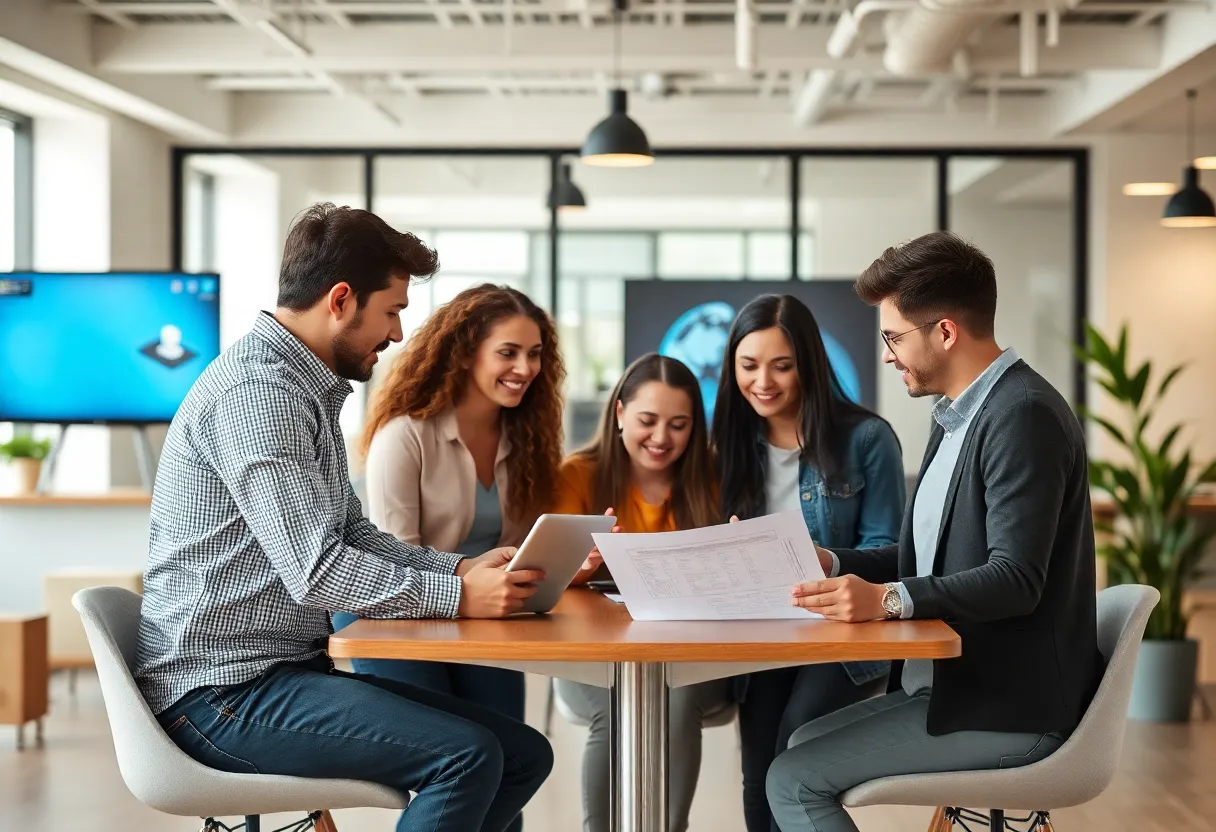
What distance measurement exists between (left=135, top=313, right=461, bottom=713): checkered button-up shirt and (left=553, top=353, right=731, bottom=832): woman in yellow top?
990mm

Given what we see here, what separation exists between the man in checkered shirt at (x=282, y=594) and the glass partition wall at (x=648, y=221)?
591 centimetres

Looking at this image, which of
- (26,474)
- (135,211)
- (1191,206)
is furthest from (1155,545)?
(135,211)

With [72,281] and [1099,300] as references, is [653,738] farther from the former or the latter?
[1099,300]

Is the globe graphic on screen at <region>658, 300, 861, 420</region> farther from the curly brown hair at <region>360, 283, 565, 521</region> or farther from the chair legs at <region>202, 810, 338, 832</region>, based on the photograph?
the chair legs at <region>202, 810, 338, 832</region>

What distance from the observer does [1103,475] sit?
19.3 feet

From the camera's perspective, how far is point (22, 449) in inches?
235

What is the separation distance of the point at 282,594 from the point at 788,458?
1.32 metres

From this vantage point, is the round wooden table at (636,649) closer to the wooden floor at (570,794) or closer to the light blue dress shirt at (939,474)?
the light blue dress shirt at (939,474)

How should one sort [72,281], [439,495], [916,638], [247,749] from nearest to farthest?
1. [916,638]
2. [247,749]
3. [439,495]
4. [72,281]

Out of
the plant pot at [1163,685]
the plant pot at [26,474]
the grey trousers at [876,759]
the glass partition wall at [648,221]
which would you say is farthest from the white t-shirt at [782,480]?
the glass partition wall at [648,221]

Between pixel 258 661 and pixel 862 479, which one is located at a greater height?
pixel 862 479

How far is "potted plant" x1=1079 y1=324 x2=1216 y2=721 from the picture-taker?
5.54 meters

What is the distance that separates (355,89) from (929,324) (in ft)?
18.3

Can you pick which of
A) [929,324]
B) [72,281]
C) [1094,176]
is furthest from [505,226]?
[929,324]
